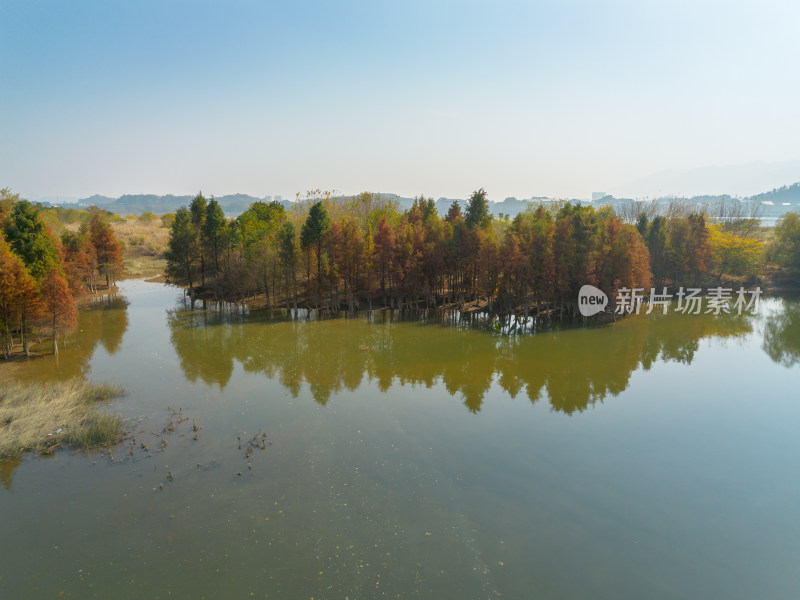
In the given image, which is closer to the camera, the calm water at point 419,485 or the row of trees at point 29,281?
the calm water at point 419,485

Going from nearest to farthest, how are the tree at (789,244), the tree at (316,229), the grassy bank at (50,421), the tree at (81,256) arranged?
the grassy bank at (50,421)
the tree at (316,229)
the tree at (81,256)
the tree at (789,244)

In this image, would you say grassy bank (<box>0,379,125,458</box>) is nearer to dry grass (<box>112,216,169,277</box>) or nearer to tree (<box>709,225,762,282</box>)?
dry grass (<box>112,216,169,277</box>)

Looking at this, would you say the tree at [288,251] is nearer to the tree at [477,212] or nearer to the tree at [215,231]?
the tree at [215,231]

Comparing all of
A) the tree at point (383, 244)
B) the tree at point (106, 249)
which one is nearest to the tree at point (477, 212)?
the tree at point (383, 244)

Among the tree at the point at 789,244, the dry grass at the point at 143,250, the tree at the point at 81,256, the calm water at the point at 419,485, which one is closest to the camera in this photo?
the calm water at the point at 419,485

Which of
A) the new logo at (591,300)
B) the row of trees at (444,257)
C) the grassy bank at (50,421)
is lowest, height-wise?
the grassy bank at (50,421)

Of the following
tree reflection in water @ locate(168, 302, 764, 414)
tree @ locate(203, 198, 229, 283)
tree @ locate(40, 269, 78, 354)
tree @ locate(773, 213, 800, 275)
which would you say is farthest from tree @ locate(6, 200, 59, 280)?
tree @ locate(773, 213, 800, 275)

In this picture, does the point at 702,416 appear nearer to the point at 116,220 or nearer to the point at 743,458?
the point at 743,458
